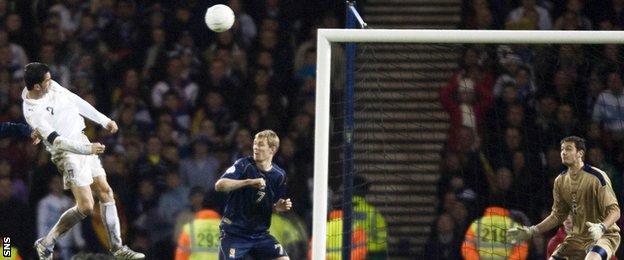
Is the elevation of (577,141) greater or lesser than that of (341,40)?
lesser

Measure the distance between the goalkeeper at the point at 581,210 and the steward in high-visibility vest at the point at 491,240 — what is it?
118 cm

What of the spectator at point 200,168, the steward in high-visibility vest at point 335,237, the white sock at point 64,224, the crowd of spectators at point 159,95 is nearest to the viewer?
the steward in high-visibility vest at point 335,237

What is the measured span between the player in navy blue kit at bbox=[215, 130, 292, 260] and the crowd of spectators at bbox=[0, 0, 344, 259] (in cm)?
249

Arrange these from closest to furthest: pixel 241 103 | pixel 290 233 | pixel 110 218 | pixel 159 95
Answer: pixel 110 218
pixel 290 233
pixel 241 103
pixel 159 95

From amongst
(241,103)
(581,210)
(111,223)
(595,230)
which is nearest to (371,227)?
(581,210)

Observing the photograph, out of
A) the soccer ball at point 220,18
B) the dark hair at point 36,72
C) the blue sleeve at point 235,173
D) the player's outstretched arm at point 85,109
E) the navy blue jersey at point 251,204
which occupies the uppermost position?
the soccer ball at point 220,18

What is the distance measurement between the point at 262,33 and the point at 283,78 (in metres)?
0.58

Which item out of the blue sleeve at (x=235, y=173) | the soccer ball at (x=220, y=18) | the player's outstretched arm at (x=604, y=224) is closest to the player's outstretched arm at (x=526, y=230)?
the player's outstretched arm at (x=604, y=224)

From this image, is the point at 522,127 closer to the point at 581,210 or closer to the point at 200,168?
the point at 581,210

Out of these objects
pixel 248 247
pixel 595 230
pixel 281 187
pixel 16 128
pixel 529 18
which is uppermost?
pixel 529 18

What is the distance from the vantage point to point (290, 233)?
1429 cm

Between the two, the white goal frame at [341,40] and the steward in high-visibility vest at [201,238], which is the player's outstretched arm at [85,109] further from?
the steward in high-visibility vest at [201,238]

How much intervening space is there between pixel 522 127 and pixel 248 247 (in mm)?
3339

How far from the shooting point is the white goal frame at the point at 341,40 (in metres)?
10.2
